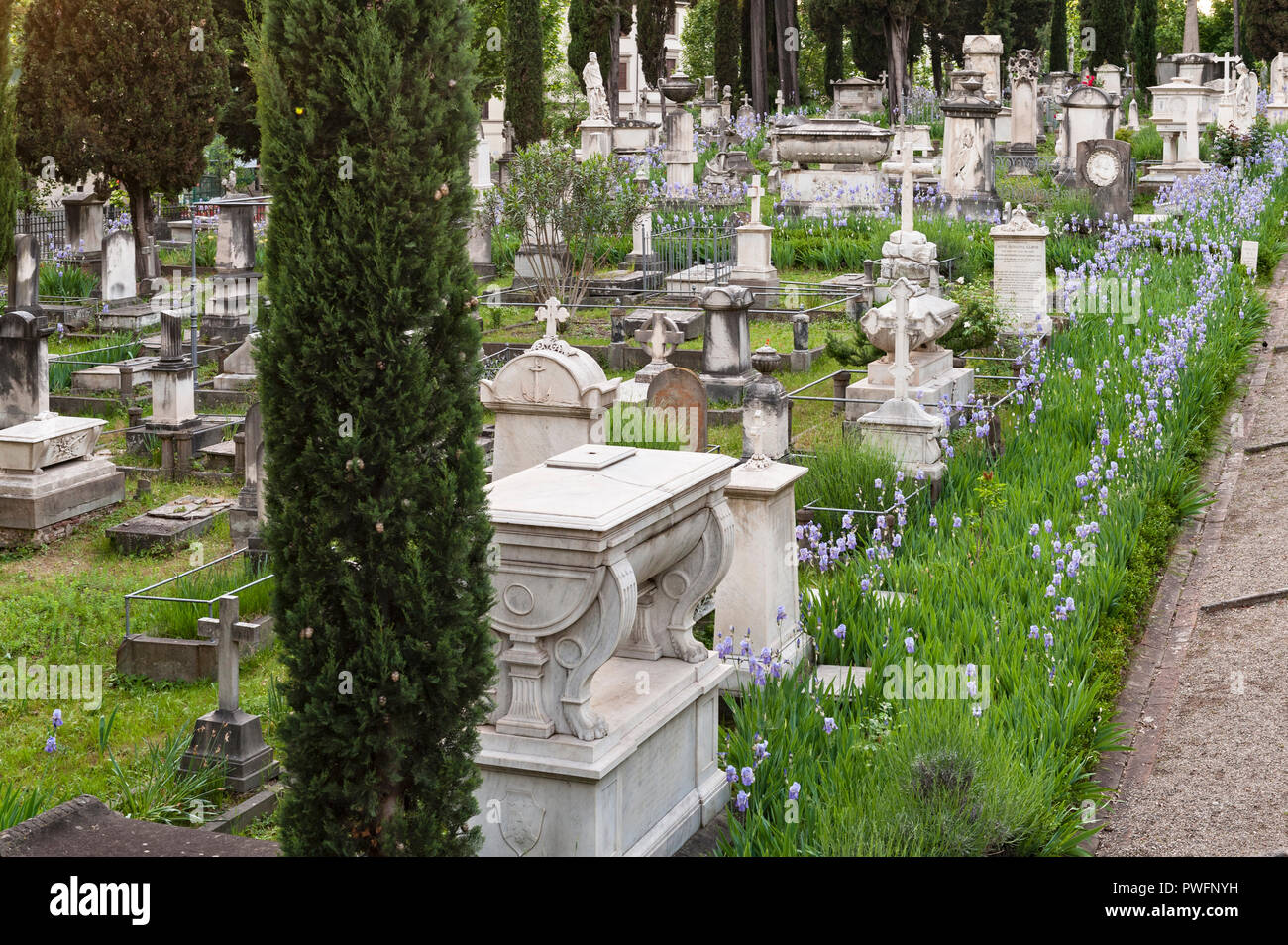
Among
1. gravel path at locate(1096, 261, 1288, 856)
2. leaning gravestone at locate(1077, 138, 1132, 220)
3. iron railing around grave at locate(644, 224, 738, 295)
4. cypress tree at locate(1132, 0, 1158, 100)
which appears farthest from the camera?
cypress tree at locate(1132, 0, 1158, 100)

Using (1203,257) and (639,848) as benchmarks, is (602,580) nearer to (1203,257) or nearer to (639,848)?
(639,848)

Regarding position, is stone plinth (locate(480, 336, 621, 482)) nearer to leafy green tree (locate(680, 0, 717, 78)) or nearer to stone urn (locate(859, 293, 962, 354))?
stone urn (locate(859, 293, 962, 354))

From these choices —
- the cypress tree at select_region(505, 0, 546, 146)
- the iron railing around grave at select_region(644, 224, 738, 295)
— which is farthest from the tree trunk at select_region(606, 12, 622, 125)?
the iron railing around grave at select_region(644, 224, 738, 295)

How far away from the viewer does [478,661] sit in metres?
4.83

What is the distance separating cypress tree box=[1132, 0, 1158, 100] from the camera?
4681cm

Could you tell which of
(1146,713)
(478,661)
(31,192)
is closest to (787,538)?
(1146,713)

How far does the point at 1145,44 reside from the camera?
4719cm

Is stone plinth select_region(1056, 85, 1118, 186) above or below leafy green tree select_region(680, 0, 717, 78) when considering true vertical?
below

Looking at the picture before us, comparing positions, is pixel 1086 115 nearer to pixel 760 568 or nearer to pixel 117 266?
pixel 117 266

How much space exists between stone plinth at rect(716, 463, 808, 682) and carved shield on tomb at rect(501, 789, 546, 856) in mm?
2413

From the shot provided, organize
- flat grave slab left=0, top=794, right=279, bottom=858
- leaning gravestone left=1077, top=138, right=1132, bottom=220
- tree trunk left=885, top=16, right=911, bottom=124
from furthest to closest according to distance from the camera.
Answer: tree trunk left=885, top=16, right=911, bottom=124 → leaning gravestone left=1077, top=138, right=1132, bottom=220 → flat grave slab left=0, top=794, right=279, bottom=858

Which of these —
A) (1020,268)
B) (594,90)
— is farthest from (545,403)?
(594,90)

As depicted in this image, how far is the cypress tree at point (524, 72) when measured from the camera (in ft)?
96.6

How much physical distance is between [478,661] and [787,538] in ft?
11.1
